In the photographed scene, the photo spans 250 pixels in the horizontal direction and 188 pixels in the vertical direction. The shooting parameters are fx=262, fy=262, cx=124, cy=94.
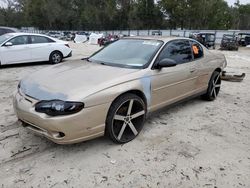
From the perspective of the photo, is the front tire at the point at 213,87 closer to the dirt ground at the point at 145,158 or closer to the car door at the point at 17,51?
the dirt ground at the point at 145,158

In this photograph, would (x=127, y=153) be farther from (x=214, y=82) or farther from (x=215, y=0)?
(x=215, y=0)

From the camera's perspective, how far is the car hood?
3088 mm

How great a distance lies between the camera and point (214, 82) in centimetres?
573

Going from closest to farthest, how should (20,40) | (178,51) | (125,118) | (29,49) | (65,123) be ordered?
(65,123), (125,118), (178,51), (20,40), (29,49)

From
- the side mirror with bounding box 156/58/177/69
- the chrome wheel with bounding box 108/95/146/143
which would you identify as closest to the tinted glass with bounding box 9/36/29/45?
the side mirror with bounding box 156/58/177/69

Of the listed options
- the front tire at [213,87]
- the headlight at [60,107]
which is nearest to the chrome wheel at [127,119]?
the headlight at [60,107]

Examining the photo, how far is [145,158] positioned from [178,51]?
216 centimetres

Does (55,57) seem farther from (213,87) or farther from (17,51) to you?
(213,87)

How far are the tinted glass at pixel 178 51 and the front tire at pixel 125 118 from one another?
2.98 feet

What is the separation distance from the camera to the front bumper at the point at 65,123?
9.70 feet

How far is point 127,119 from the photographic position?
3609 mm

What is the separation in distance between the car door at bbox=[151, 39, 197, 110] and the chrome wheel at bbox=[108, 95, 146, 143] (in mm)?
356

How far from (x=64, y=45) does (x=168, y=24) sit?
163 ft

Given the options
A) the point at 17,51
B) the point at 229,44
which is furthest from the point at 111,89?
the point at 229,44
